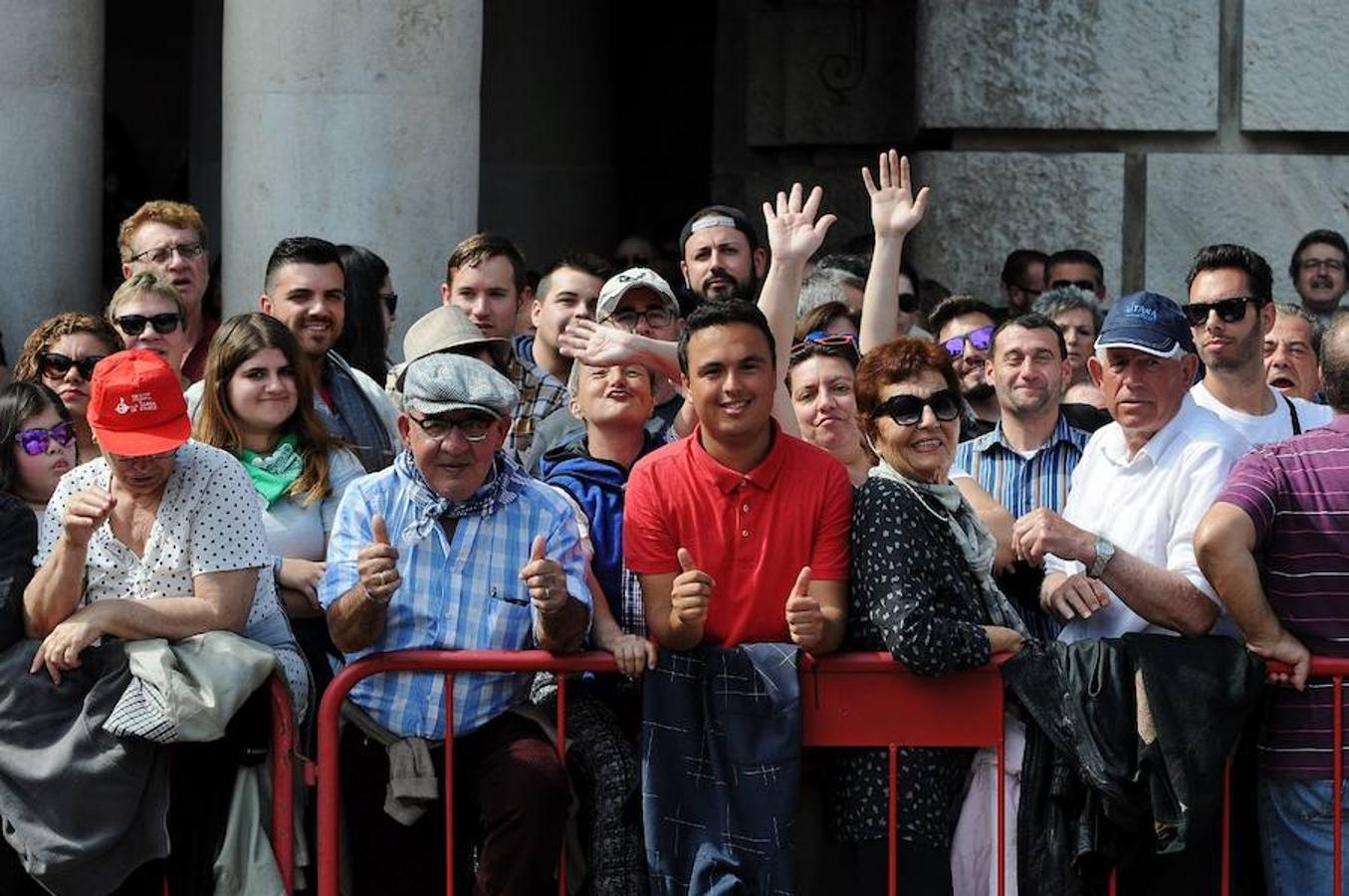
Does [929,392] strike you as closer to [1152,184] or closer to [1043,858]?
[1043,858]

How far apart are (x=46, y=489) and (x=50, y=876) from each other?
113 centimetres

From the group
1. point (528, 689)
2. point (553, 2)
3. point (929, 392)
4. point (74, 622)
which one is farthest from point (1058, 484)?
point (553, 2)

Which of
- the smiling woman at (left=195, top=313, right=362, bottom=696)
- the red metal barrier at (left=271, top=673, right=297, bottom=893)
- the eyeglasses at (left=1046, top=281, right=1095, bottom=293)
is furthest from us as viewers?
the eyeglasses at (left=1046, top=281, right=1095, bottom=293)

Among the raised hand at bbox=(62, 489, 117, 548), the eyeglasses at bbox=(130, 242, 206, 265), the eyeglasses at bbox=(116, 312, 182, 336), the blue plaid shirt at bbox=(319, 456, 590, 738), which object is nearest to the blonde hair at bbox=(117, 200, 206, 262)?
the eyeglasses at bbox=(130, 242, 206, 265)

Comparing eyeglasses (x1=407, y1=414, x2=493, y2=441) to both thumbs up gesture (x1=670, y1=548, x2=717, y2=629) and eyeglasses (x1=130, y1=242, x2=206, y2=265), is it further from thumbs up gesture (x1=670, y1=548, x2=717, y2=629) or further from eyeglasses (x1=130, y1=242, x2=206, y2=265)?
eyeglasses (x1=130, y1=242, x2=206, y2=265)

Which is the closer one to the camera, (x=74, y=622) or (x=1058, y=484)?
(x=74, y=622)

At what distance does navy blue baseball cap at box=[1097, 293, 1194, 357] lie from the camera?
6383 millimetres

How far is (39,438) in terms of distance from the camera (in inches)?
259

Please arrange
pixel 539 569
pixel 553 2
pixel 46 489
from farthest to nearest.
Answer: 1. pixel 553 2
2. pixel 46 489
3. pixel 539 569

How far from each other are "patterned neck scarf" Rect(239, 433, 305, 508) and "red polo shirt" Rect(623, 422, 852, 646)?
1.10 m

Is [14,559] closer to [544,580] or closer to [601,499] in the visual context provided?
[544,580]

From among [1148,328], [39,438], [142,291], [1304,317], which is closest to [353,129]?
[142,291]

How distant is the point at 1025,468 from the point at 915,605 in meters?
1.26

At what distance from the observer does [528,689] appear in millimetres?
6176
